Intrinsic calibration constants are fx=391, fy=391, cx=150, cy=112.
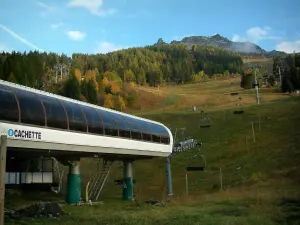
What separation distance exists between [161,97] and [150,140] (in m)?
109

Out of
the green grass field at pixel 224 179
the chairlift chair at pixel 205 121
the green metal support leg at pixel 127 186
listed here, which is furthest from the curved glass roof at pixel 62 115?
the chairlift chair at pixel 205 121

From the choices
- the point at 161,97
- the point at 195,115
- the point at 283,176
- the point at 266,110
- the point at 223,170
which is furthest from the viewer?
the point at 161,97

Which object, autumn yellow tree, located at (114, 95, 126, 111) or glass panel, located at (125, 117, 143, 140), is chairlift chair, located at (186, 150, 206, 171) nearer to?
glass panel, located at (125, 117, 143, 140)

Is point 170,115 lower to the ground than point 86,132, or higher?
higher

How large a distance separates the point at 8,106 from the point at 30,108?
5.23 feet

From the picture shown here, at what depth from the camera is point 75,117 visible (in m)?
24.0

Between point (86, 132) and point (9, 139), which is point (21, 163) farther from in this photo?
point (9, 139)

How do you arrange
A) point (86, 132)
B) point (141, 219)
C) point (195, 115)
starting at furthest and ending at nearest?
point (195, 115), point (86, 132), point (141, 219)

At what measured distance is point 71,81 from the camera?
129m

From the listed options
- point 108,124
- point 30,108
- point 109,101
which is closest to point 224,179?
point 108,124

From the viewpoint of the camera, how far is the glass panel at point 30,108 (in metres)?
19.3

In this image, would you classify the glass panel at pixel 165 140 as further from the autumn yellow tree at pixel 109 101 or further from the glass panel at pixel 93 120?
the autumn yellow tree at pixel 109 101

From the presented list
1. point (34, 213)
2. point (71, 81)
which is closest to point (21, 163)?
point (34, 213)

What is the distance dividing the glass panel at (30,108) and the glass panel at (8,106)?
41 centimetres
